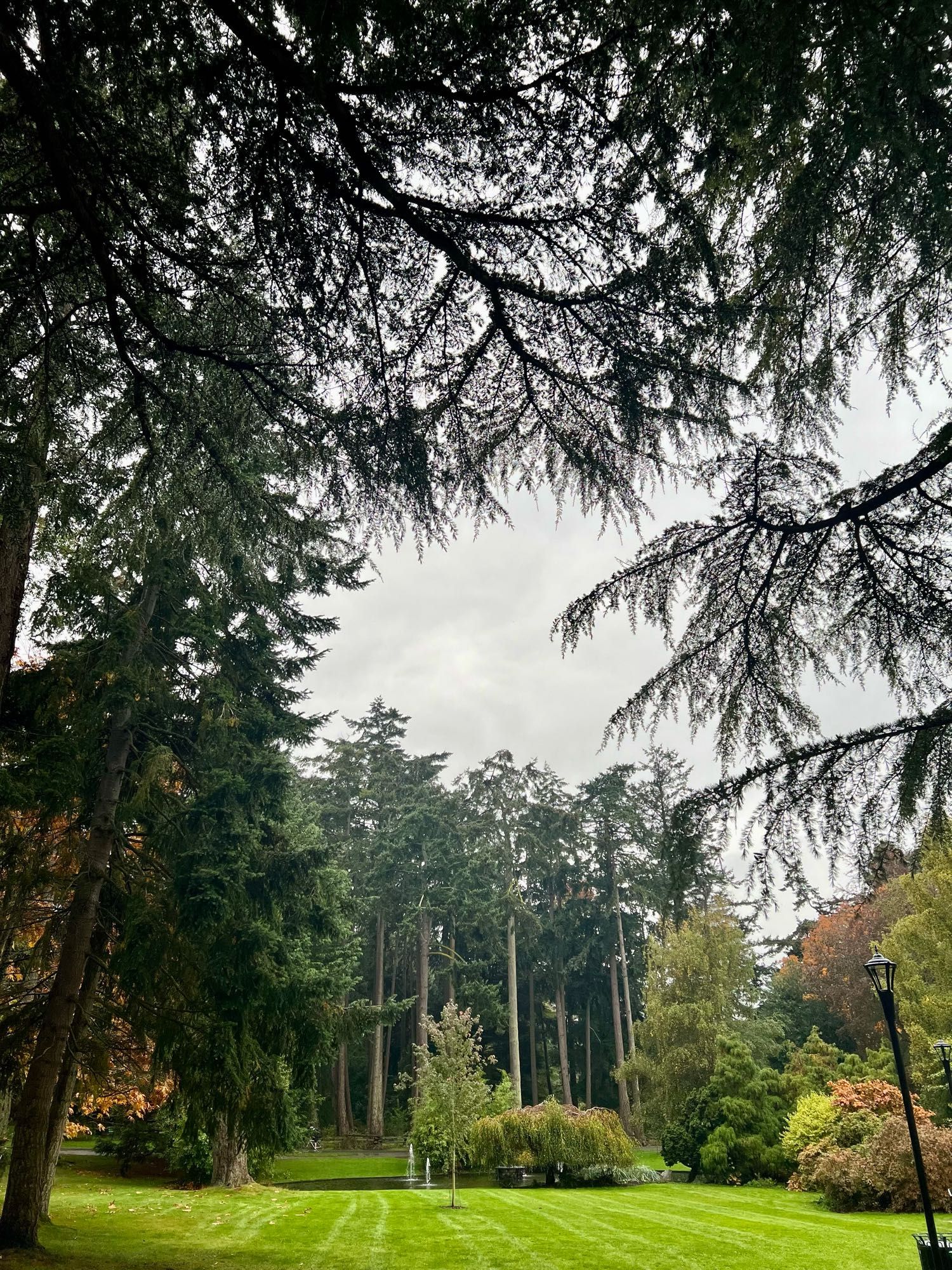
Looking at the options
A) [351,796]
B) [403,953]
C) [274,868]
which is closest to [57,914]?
[274,868]

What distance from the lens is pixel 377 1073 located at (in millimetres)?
29297

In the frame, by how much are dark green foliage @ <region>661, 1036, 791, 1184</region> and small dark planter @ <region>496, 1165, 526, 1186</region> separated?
14.2 ft

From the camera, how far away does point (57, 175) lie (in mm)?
2682

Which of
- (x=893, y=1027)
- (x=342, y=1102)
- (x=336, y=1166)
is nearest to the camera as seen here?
(x=893, y=1027)

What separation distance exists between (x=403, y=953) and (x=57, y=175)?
1400 inches

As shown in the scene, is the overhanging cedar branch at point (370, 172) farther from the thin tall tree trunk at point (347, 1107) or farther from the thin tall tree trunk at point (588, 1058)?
the thin tall tree trunk at point (588, 1058)

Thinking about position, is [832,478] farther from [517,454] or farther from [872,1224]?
[872,1224]

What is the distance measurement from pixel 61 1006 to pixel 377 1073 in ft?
80.8

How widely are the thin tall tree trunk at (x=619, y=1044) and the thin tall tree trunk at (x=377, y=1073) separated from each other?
367 inches

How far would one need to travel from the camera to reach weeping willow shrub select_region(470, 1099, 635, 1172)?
18.4 meters

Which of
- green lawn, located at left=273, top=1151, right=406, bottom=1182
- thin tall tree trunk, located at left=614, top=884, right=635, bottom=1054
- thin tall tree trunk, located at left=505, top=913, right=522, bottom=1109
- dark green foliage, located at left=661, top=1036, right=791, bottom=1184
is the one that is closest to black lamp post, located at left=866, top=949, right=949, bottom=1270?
dark green foliage, located at left=661, top=1036, right=791, bottom=1184

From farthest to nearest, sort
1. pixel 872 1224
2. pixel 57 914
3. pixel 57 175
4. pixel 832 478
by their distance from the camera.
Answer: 1. pixel 872 1224
2. pixel 57 914
3. pixel 832 478
4. pixel 57 175

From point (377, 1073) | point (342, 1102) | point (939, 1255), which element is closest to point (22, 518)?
point (939, 1255)

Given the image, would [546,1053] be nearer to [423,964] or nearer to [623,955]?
[623,955]
